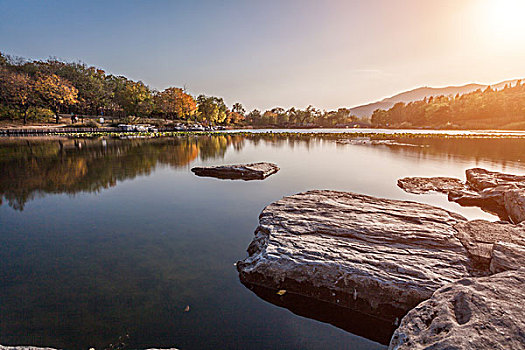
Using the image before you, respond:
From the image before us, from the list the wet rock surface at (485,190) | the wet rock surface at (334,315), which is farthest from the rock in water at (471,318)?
the wet rock surface at (485,190)

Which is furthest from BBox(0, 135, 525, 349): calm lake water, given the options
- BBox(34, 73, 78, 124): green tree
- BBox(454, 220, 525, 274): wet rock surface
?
BBox(34, 73, 78, 124): green tree

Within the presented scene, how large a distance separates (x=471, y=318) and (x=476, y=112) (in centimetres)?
15513

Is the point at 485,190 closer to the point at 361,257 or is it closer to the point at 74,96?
the point at 361,257

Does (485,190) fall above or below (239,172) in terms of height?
below

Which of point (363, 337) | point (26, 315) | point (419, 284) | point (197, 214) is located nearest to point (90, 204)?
point (197, 214)

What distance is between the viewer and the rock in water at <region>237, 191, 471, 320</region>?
14.0 ft

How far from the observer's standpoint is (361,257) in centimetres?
486

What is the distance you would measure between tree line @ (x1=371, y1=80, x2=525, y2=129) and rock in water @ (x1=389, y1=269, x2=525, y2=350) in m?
133

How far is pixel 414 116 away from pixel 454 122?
25.2 metres

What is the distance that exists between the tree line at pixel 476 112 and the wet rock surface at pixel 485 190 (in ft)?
393

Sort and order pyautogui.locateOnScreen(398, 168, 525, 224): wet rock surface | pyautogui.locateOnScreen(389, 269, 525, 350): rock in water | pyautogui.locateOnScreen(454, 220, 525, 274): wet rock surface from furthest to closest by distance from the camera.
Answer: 1. pyautogui.locateOnScreen(398, 168, 525, 224): wet rock surface
2. pyautogui.locateOnScreen(454, 220, 525, 274): wet rock surface
3. pyautogui.locateOnScreen(389, 269, 525, 350): rock in water

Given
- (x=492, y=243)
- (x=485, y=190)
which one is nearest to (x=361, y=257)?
(x=492, y=243)

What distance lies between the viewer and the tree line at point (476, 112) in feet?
351

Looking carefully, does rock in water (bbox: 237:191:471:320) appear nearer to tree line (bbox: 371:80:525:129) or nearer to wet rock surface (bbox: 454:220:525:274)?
wet rock surface (bbox: 454:220:525:274)
